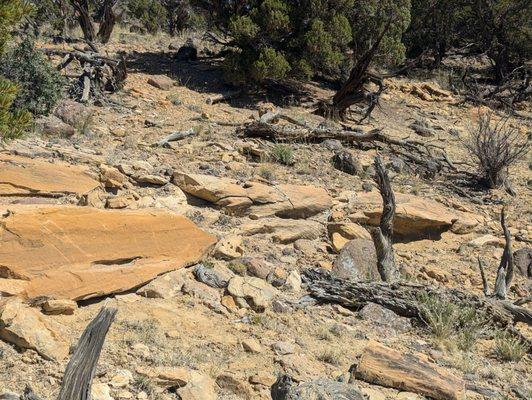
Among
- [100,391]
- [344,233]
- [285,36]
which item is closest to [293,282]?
[344,233]

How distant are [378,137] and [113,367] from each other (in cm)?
739

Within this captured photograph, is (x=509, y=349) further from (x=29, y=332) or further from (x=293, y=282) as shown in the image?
(x=29, y=332)

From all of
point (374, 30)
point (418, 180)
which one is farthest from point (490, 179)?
point (374, 30)

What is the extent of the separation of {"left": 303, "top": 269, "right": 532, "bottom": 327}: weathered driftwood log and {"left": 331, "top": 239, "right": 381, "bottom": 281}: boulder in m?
0.48

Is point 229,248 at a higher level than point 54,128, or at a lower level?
lower

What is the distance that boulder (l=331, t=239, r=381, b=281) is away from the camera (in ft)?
20.7

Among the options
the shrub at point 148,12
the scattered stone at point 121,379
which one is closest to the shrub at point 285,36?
the shrub at point 148,12

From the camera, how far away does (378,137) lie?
33.7 feet

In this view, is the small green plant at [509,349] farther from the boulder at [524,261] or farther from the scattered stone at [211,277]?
the scattered stone at [211,277]

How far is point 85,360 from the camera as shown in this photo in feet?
9.11

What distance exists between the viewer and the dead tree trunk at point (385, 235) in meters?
6.10

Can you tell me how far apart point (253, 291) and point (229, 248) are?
790 millimetres

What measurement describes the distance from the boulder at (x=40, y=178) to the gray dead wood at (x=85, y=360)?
9.72 ft

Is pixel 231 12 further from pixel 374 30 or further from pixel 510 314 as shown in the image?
pixel 510 314
